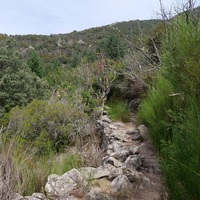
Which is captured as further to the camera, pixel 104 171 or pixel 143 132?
pixel 143 132

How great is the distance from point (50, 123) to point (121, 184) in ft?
12.3

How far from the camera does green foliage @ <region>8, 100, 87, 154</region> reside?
583cm

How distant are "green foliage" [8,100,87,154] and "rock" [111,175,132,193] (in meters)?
3.11

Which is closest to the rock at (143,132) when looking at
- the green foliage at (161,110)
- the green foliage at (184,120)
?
the green foliage at (161,110)

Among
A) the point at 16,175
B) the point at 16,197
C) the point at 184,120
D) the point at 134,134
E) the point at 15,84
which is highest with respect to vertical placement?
the point at 15,84

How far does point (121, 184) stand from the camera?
250 centimetres

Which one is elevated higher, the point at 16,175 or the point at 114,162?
the point at 16,175

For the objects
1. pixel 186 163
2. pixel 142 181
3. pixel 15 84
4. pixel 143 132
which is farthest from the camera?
pixel 15 84

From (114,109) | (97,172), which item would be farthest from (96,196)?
(114,109)

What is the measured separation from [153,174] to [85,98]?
14.8ft

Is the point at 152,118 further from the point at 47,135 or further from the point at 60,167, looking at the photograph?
the point at 47,135

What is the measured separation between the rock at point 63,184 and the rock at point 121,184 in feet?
1.18

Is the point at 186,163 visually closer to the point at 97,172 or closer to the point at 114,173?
the point at 114,173

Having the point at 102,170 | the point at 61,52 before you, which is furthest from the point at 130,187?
the point at 61,52
